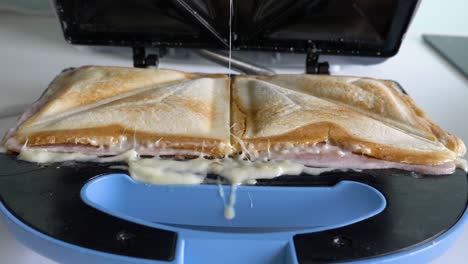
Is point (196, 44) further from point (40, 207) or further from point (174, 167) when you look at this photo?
point (40, 207)

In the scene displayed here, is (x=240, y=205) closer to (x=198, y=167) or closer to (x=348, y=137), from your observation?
(x=198, y=167)

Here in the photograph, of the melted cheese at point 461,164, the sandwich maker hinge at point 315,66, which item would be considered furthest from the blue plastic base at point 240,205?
the sandwich maker hinge at point 315,66

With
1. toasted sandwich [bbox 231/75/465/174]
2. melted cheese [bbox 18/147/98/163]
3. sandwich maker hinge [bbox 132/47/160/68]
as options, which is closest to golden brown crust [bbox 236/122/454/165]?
toasted sandwich [bbox 231/75/465/174]

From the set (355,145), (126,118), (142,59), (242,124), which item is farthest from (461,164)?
(142,59)

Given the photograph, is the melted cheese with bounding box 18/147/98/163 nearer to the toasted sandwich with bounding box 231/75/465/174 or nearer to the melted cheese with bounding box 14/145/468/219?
the melted cheese with bounding box 14/145/468/219

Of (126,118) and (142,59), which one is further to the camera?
(142,59)

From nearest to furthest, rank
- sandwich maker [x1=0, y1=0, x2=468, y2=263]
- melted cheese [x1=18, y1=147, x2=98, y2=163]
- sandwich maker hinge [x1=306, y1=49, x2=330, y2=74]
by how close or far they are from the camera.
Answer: sandwich maker [x1=0, y1=0, x2=468, y2=263] → melted cheese [x1=18, y1=147, x2=98, y2=163] → sandwich maker hinge [x1=306, y1=49, x2=330, y2=74]

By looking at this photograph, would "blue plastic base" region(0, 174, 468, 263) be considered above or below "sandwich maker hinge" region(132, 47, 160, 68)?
below
